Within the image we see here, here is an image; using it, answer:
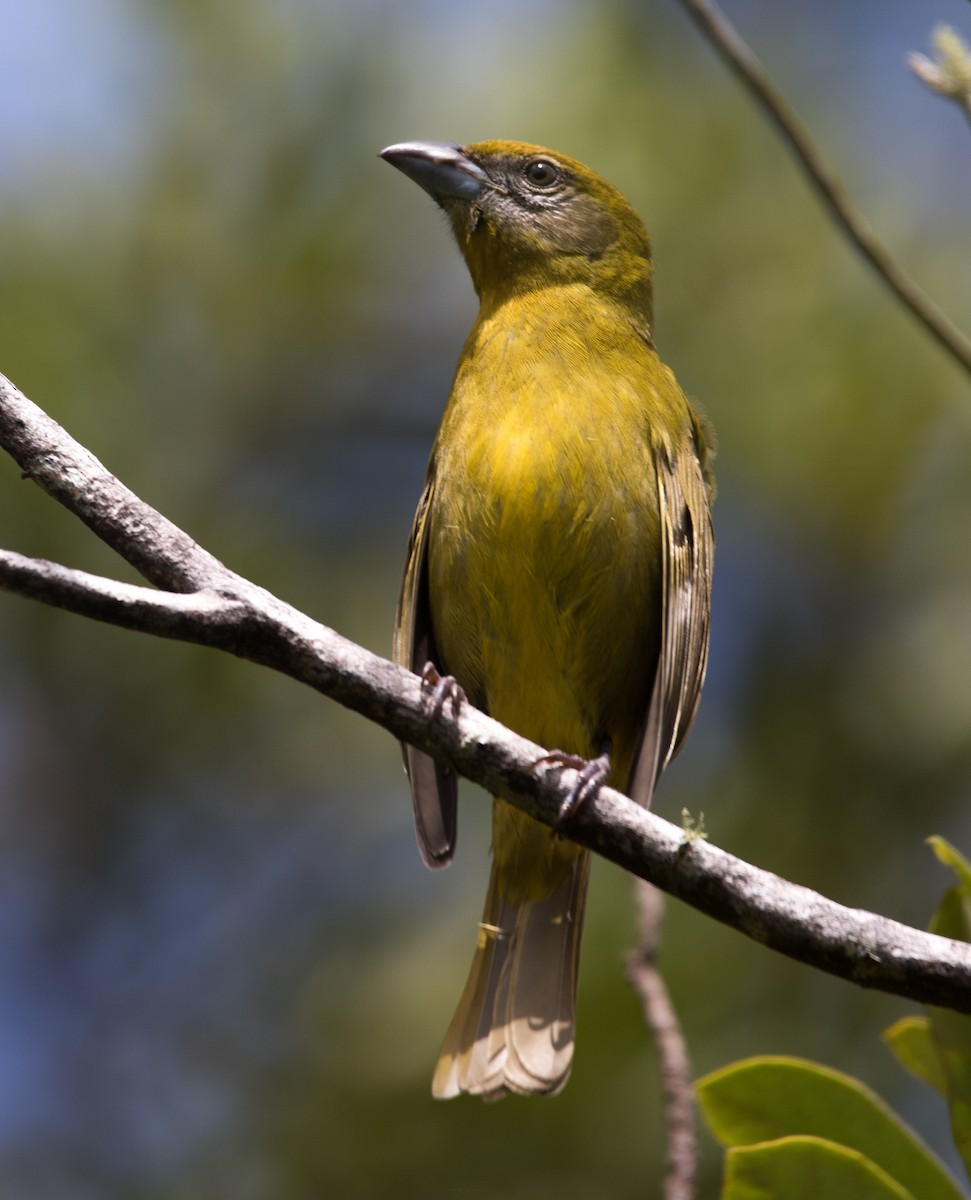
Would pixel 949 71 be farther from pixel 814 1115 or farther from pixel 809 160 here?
pixel 814 1115

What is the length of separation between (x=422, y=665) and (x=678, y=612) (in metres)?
0.67

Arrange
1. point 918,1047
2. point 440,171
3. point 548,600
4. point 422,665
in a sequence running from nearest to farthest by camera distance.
A: point 918,1047 < point 548,600 < point 422,665 < point 440,171

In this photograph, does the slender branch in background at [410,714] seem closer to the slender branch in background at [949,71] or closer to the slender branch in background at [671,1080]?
the slender branch in background at [671,1080]

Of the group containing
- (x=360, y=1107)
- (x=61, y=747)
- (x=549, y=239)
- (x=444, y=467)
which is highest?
(x=549, y=239)

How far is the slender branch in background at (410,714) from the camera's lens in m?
2.41

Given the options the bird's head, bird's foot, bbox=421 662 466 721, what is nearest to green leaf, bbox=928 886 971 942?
bird's foot, bbox=421 662 466 721

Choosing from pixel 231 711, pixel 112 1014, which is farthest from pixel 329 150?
pixel 112 1014

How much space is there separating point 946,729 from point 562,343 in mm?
1593

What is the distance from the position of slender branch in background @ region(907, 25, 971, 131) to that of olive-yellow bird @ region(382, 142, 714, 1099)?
46.3 inches

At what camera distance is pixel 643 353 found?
4.11 meters

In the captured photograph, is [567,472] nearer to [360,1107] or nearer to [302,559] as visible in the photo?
[302,559]

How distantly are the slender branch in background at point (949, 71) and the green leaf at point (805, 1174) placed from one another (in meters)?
1.80

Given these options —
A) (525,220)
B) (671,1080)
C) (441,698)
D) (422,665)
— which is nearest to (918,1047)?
(671,1080)

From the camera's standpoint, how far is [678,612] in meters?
3.68
